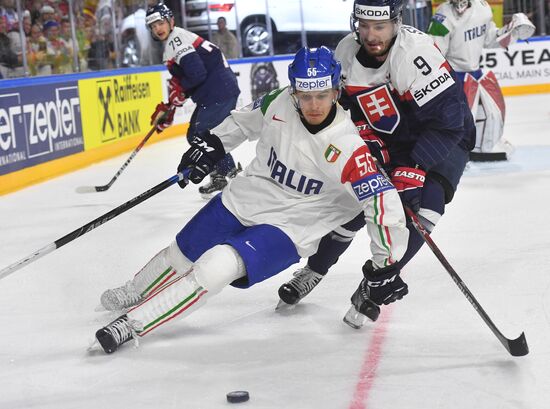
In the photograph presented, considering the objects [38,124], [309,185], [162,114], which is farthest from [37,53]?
[309,185]

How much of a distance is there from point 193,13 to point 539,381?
389 inches

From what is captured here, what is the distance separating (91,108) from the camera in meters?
8.16

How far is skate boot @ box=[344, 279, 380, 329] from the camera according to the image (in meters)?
3.16

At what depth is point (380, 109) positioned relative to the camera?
3.22 m

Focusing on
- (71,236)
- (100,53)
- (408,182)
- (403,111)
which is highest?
(100,53)

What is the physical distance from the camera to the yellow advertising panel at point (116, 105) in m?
8.13

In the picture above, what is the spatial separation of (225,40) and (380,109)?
887cm

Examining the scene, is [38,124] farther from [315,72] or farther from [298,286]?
[315,72]

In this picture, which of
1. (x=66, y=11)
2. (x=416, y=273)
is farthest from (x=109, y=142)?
(x=416, y=273)

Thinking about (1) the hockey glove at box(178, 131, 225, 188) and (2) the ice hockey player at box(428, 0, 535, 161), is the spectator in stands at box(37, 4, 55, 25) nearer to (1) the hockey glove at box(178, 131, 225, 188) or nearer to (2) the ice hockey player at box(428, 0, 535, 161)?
(2) the ice hockey player at box(428, 0, 535, 161)

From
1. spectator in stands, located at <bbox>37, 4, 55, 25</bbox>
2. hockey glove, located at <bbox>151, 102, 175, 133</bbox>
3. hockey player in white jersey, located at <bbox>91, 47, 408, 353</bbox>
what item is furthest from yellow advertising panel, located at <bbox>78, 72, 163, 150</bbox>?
hockey player in white jersey, located at <bbox>91, 47, 408, 353</bbox>

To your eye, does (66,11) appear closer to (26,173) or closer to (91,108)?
(91,108)

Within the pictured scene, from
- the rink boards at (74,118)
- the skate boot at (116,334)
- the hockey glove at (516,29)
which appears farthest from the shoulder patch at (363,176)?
the rink boards at (74,118)

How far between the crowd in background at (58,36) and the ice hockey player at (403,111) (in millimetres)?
4602
